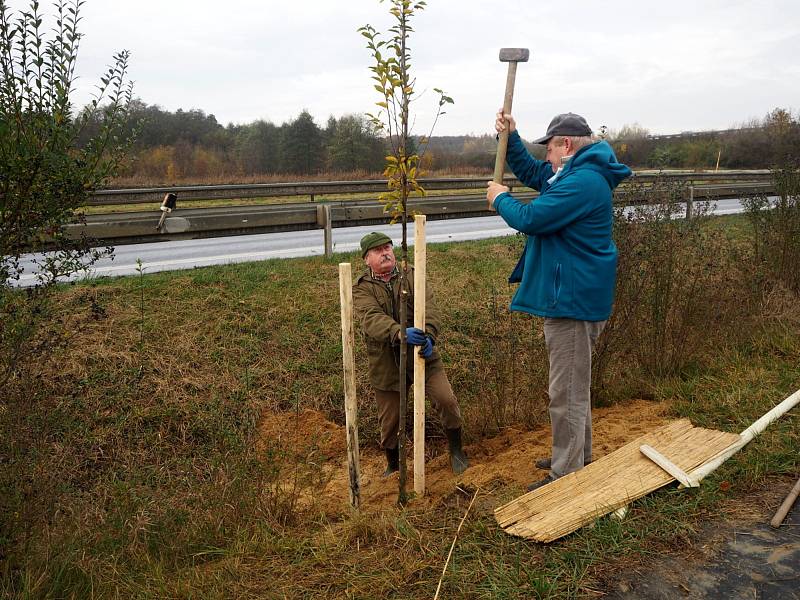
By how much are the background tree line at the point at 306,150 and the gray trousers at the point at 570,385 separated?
69.6 ft

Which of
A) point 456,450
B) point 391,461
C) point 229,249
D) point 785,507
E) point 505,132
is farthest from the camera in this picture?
point 229,249

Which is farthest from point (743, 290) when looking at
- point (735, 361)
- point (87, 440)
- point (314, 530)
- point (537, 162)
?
point (87, 440)

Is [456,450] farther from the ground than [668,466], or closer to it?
closer to it

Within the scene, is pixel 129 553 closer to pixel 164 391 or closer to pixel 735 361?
pixel 164 391

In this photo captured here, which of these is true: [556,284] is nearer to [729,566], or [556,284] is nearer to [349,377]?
[349,377]

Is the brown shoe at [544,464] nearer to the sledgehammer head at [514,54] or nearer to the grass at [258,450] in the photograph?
the grass at [258,450]

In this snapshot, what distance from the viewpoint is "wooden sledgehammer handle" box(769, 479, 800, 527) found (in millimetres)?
3281

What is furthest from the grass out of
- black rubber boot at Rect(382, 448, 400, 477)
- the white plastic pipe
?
black rubber boot at Rect(382, 448, 400, 477)

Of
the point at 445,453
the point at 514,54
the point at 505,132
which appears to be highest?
the point at 514,54

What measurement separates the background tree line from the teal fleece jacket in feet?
69.2

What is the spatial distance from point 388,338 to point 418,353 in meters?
0.42

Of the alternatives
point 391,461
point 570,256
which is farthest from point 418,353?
point 391,461

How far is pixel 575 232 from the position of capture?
351cm

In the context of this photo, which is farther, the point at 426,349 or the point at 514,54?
the point at 426,349
